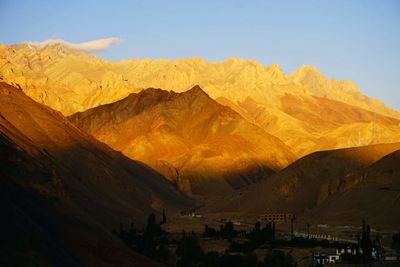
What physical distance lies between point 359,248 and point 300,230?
40.9 m

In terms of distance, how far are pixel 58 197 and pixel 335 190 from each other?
288 ft

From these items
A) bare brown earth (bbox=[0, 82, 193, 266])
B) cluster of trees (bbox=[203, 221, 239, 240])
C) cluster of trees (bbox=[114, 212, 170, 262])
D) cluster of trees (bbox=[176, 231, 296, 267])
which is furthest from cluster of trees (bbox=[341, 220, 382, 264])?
cluster of trees (bbox=[203, 221, 239, 240])

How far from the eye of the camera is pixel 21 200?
80188mm

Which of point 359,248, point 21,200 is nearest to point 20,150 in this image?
point 21,200

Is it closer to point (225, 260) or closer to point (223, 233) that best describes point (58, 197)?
point (225, 260)

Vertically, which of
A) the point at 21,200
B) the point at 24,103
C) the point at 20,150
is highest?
the point at 24,103

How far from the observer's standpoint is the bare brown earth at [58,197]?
2648 inches

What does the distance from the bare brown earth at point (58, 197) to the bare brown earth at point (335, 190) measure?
22301 mm

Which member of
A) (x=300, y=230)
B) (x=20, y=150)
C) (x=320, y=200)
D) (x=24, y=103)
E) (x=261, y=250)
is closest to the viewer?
(x=20, y=150)

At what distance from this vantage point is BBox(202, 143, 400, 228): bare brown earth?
144000mm

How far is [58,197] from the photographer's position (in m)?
90.4

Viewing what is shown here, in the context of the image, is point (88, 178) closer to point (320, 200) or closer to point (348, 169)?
point (320, 200)

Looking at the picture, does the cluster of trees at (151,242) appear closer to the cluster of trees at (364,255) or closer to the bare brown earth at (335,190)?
the cluster of trees at (364,255)

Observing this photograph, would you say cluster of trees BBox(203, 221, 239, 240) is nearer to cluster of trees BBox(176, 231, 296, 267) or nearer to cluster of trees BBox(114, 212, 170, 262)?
cluster of trees BBox(114, 212, 170, 262)
